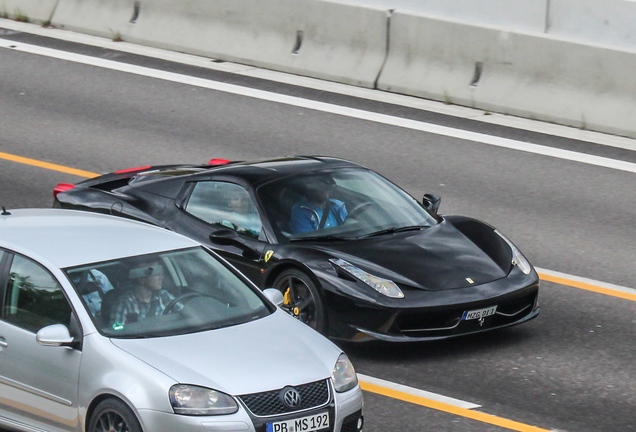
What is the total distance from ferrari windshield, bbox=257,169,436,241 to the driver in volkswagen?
2.26 metres

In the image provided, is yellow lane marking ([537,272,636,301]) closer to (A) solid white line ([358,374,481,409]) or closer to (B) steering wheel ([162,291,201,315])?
(A) solid white line ([358,374,481,409])

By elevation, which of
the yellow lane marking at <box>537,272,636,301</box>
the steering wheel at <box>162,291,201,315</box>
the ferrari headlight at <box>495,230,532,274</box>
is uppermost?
the steering wheel at <box>162,291,201,315</box>

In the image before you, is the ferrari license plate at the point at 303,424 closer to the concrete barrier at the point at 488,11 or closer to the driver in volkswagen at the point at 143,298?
the driver in volkswagen at the point at 143,298

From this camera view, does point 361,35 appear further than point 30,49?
No

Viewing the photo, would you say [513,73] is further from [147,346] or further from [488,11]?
[147,346]

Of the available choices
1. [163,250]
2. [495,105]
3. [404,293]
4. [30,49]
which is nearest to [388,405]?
[404,293]

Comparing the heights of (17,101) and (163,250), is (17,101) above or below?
below

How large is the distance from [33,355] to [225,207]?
3224 millimetres

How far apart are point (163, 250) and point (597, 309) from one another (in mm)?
4103

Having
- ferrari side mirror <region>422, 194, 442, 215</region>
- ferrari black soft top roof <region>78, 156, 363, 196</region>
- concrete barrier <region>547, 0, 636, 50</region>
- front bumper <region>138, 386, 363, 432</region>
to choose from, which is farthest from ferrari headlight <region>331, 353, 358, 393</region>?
concrete barrier <region>547, 0, 636, 50</region>

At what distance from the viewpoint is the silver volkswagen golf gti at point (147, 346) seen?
614 centimetres

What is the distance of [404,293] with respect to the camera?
28.0 ft

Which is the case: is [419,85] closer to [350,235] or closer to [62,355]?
[350,235]

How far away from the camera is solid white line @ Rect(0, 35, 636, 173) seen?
1405cm
